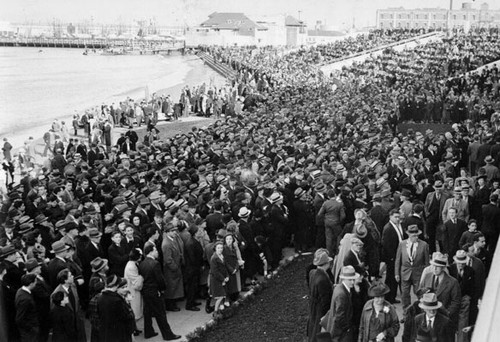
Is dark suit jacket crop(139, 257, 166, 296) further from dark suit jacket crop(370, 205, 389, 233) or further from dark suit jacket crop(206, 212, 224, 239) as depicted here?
dark suit jacket crop(370, 205, 389, 233)

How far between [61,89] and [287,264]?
60227mm

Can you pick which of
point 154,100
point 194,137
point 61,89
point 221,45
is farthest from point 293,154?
point 221,45

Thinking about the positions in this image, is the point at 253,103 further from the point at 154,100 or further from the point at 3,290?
the point at 3,290

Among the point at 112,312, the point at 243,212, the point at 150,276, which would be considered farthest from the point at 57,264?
the point at 243,212

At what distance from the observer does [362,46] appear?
161 feet

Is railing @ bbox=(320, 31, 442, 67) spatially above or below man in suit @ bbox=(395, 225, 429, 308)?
above

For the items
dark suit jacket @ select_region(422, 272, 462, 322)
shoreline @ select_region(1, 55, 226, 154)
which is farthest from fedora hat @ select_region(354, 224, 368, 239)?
shoreline @ select_region(1, 55, 226, 154)

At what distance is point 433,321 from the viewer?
6.22 metres

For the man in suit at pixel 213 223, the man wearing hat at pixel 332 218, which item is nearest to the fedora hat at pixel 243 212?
the man in suit at pixel 213 223

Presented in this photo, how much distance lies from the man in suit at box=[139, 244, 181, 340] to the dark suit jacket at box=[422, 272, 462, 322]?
348cm

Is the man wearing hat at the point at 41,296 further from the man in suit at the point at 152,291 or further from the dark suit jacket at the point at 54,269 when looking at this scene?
the man in suit at the point at 152,291

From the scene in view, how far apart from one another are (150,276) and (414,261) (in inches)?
136

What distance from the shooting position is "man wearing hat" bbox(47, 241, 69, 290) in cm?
796

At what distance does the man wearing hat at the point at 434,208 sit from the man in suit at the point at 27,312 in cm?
663
